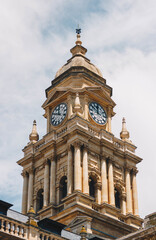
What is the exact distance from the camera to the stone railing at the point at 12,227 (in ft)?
92.8

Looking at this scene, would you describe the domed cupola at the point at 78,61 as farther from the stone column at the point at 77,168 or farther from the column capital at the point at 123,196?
the column capital at the point at 123,196

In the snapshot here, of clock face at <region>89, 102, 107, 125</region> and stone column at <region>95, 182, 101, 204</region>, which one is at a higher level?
clock face at <region>89, 102, 107, 125</region>

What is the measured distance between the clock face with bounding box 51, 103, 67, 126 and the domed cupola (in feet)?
Answer: 16.0

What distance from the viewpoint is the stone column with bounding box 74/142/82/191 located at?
5119 centimetres

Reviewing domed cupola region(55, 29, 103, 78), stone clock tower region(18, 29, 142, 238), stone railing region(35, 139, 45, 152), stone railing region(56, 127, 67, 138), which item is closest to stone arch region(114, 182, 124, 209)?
stone clock tower region(18, 29, 142, 238)

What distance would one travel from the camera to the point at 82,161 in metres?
53.4

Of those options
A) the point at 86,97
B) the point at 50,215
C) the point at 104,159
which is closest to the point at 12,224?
the point at 50,215

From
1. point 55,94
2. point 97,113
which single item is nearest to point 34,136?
point 55,94

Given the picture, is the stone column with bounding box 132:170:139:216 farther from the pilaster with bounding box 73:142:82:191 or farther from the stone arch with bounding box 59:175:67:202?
the pilaster with bounding box 73:142:82:191

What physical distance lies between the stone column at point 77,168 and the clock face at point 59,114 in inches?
232

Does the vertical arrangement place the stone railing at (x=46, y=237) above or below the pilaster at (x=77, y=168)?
below

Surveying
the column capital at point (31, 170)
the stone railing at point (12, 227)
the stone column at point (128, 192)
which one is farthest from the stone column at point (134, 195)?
the stone railing at point (12, 227)

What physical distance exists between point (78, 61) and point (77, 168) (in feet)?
48.7

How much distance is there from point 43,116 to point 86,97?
6464mm
